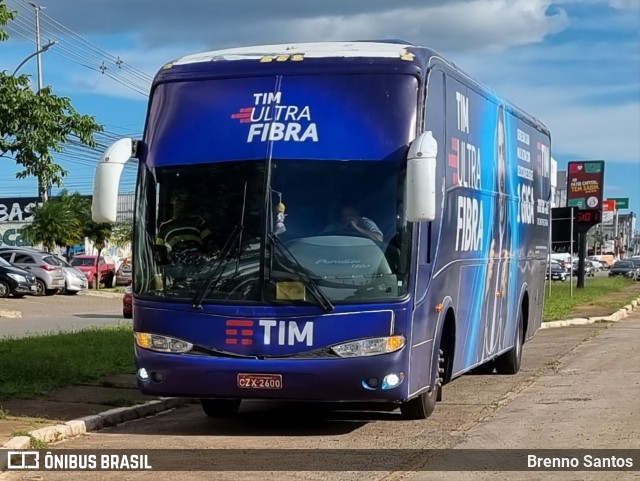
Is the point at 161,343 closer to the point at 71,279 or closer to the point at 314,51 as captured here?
the point at 314,51

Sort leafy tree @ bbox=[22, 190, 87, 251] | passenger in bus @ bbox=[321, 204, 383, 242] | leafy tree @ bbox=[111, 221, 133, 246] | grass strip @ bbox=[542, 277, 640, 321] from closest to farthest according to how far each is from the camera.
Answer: passenger in bus @ bbox=[321, 204, 383, 242] < grass strip @ bbox=[542, 277, 640, 321] < leafy tree @ bbox=[22, 190, 87, 251] < leafy tree @ bbox=[111, 221, 133, 246]

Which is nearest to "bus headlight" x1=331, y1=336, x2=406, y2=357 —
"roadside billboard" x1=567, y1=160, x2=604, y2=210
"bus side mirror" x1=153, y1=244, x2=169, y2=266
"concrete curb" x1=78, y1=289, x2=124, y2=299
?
"bus side mirror" x1=153, y1=244, x2=169, y2=266

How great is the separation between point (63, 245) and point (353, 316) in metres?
41.7

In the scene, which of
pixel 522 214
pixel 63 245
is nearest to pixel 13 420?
pixel 522 214

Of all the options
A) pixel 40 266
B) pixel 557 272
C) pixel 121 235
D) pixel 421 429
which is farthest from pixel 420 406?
pixel 557 272

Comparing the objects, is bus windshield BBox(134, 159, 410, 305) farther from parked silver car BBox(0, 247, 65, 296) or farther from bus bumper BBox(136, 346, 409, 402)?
parked silver car BBox(0, 247, 65, 296)

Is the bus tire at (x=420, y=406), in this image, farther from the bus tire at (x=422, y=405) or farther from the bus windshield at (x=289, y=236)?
the bus windshield at (x=289, y=236)

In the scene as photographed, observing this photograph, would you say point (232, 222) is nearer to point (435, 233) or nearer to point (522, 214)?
point (435, 233)

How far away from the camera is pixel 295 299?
907cm

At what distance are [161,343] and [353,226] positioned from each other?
1971 mm

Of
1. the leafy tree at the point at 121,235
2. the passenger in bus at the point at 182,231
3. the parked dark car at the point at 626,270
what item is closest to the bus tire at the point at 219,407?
the passenger in bus at the point at 182,231

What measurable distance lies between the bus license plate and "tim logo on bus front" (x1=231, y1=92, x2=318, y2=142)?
2.04 metres

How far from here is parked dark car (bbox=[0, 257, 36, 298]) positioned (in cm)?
3559

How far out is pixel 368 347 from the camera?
29.8 feet
